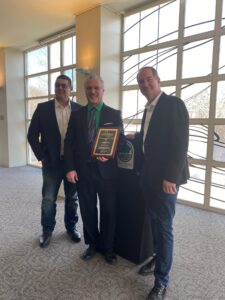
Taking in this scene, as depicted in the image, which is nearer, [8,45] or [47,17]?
[47,17]

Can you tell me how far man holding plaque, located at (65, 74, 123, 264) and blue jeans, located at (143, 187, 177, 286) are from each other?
431 mm

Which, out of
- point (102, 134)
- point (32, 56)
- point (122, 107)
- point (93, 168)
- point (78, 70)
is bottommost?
point (93, 168)

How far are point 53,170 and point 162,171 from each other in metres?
1.19

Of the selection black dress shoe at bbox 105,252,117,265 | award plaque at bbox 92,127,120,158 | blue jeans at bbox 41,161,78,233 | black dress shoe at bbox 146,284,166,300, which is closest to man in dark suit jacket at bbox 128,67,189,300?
black dress shoe at bbox 146,284,166,300

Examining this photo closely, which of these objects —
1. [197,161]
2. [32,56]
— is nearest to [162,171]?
[197,161]

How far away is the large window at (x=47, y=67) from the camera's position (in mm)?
5523

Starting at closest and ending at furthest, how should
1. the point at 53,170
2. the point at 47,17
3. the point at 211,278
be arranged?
the point at 211,278 < the point at 53,170 < the point at 47,17

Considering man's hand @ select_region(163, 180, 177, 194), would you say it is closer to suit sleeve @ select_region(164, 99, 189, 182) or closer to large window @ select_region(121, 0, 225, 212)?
suit sleeve @ select_region(164, 99, 189, 182)

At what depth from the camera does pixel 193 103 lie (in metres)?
3.72

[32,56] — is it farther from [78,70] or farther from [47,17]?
[78,70]

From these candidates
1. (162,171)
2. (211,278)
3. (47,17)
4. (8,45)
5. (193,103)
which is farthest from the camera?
(8,45)

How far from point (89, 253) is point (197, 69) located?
2905mm

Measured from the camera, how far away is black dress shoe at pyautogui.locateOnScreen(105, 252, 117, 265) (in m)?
2.18

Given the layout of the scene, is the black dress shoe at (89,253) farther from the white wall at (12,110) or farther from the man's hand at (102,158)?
the white wall at (12,110)
